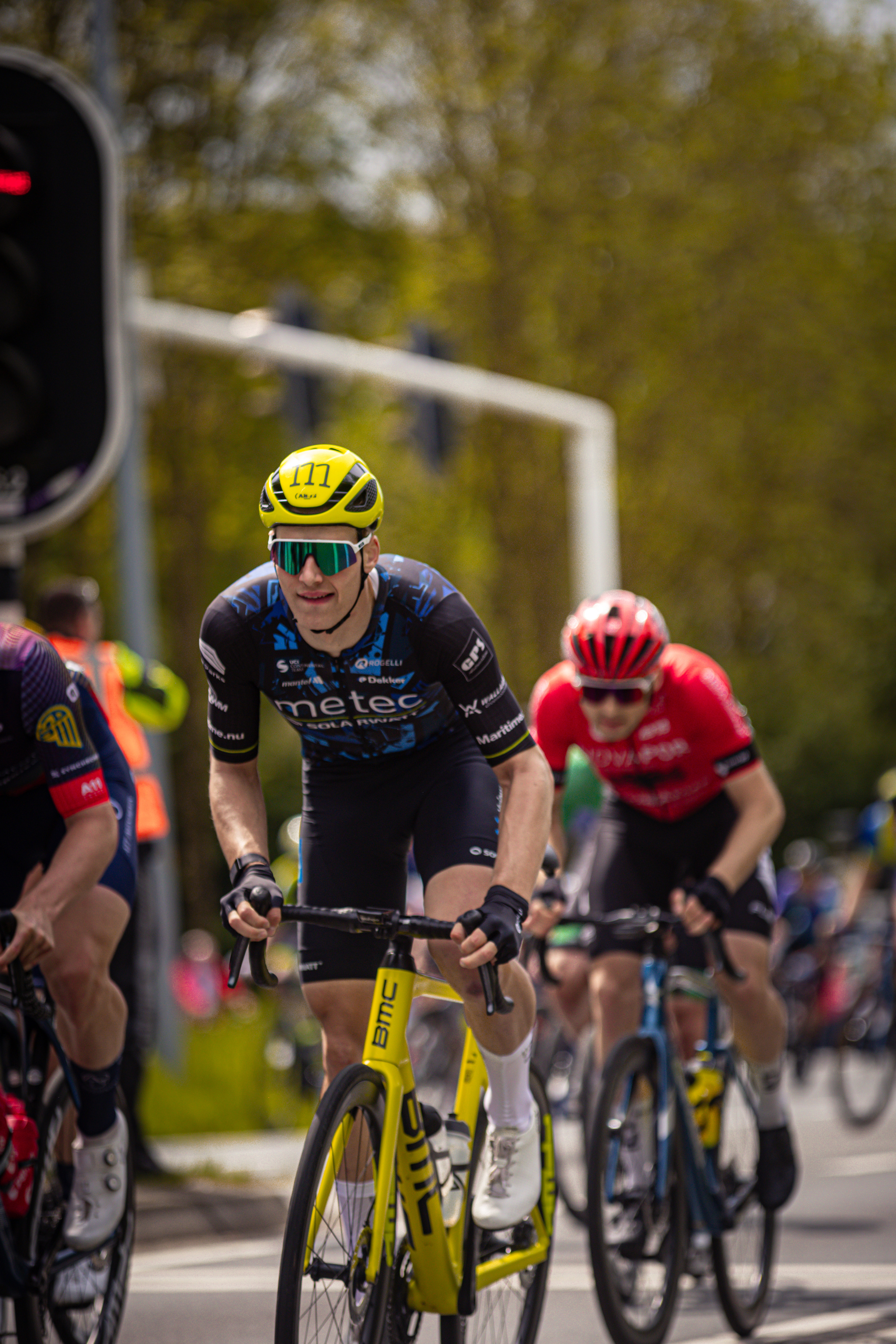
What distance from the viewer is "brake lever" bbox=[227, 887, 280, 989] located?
4020 mm

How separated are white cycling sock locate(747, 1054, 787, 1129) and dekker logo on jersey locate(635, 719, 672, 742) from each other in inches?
46.0

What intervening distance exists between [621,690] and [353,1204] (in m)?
2.35

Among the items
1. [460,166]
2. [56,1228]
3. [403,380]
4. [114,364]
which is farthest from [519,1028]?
[460,166]

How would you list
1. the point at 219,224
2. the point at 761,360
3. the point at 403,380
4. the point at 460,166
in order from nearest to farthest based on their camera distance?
the point at 403,380 < the point at 219,224 < the point at 460,166 < the point at 761,360

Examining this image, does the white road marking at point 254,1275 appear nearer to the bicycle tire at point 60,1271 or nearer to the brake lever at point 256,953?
the bicycle tire at point 60,1271

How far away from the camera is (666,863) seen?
21.4 ft

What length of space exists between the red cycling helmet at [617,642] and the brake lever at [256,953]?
1984 millimetres

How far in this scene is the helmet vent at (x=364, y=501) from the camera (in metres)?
4.21

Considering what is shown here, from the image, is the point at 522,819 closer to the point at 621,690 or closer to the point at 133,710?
the point at 621,690

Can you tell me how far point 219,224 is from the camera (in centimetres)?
2178

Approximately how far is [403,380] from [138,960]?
17.1 feet

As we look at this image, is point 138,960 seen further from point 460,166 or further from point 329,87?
point 460,166

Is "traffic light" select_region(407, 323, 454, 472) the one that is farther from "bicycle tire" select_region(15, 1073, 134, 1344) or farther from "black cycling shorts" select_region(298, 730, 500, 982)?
"bicycle tire" select_region(15, 1073, 134, 1344)

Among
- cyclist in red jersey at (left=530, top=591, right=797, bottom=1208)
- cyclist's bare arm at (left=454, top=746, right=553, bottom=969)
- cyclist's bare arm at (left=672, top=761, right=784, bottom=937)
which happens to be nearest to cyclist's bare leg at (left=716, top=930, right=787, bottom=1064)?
cyclist in red jersey at (left=530, top=591, right=797, bottom=1208)
